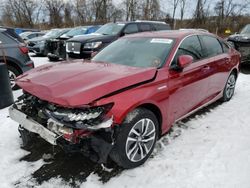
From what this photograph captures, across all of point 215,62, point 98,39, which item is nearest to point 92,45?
point 98,39

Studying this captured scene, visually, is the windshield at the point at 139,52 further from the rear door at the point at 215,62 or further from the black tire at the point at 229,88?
the black tire at the point at 229,88

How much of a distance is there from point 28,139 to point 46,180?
2.79ft

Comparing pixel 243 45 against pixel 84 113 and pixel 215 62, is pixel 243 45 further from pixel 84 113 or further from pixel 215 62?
pixel 84 113

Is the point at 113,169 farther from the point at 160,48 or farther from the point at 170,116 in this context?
the point at 160,48

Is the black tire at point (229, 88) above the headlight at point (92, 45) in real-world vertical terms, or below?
below

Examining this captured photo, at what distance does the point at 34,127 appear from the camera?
292cm

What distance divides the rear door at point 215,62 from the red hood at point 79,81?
1.71 meters

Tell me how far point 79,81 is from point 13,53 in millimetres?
4053

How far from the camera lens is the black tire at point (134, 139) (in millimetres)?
2822

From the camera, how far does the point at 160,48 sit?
12.3 ft

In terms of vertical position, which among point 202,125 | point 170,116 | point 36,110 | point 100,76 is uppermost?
point 100,76

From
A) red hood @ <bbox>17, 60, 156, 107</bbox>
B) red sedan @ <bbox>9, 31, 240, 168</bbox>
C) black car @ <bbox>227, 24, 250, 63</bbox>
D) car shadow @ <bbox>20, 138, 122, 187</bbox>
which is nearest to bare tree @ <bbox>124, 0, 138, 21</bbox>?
black car @ <bbox>227, 24, 250, 63</bbox>

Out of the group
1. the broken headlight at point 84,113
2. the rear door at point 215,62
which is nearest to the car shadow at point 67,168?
the broken headlight at point 84,113

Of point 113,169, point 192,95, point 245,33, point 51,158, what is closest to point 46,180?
point 51,158
